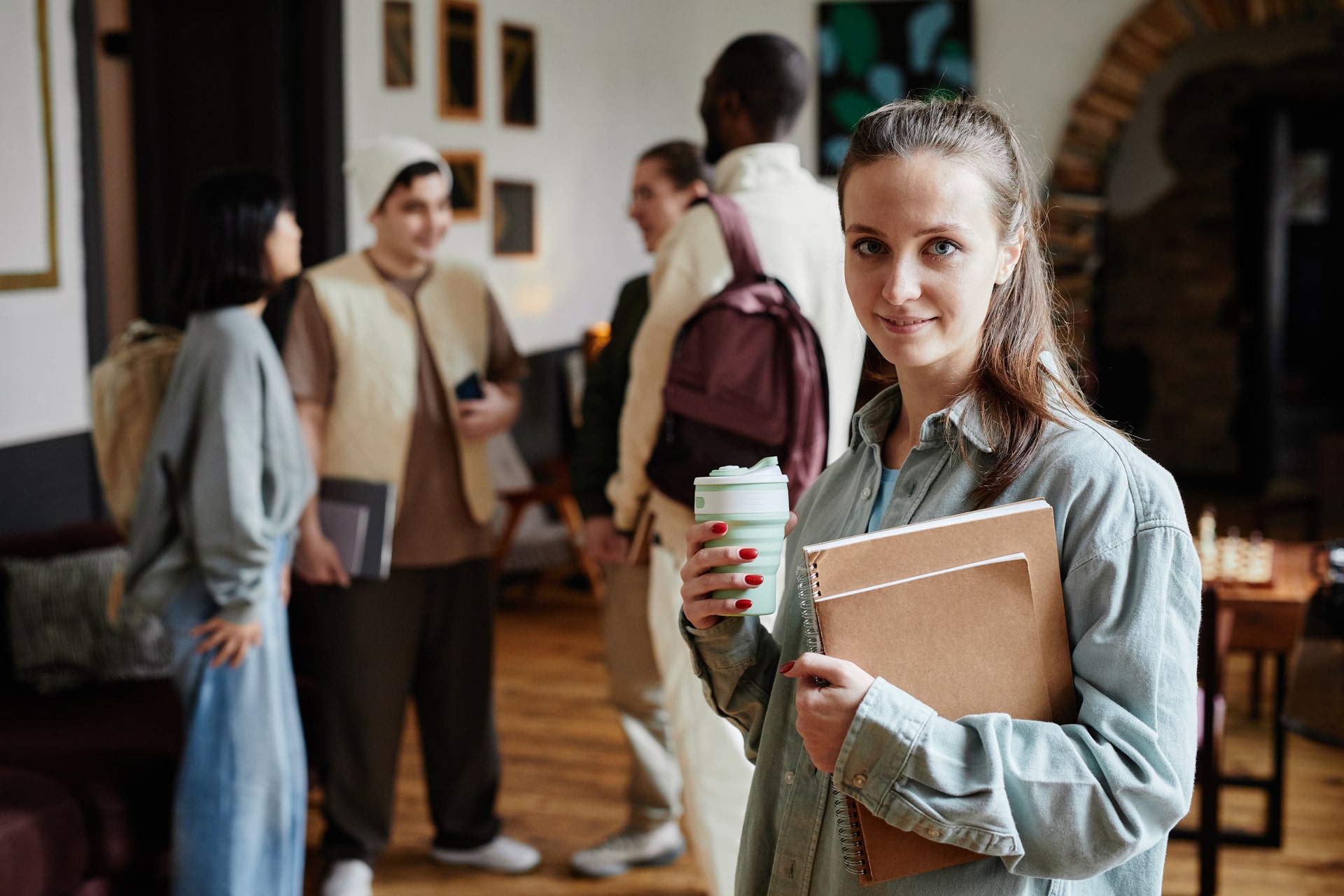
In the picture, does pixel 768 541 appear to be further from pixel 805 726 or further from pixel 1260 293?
pixel 1260 293

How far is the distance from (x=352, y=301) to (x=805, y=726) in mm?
2193

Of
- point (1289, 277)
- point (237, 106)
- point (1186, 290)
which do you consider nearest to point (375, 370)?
point (237, 106)

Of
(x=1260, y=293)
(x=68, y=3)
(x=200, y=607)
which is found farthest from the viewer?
(x=1260, y=293)

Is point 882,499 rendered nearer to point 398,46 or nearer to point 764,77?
point 764,77

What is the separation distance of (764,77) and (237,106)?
265 cm

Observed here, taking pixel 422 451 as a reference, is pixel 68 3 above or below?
above

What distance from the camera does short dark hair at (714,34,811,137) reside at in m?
2.44

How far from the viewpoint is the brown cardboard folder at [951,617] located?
1.05m

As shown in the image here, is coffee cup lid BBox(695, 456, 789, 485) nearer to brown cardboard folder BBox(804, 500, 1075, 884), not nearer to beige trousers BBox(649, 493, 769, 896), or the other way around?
brown cardboard folder BBox(804, 500, 1075, 884)

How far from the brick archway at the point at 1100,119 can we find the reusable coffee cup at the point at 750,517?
5.57m

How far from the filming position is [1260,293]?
317 inches

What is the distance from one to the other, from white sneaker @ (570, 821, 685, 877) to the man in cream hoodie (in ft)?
2.12

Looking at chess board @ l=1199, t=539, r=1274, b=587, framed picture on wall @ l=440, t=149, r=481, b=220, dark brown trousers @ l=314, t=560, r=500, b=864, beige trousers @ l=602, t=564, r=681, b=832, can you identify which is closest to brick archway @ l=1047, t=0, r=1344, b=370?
framed picture on wall @ l=440, t=149, r=481, b=220

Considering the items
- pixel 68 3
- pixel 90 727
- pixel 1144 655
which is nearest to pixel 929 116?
pixel 1144 655
